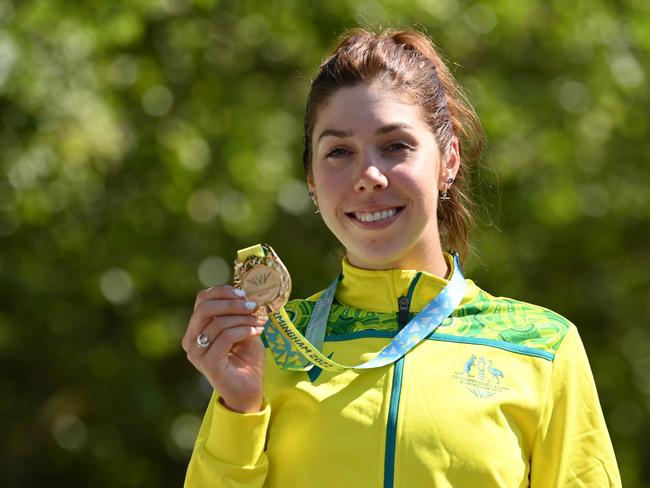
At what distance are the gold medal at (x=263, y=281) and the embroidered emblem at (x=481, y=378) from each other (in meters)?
0.40

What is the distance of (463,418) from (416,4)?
433 cm

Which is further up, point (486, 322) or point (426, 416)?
point (486, 322)

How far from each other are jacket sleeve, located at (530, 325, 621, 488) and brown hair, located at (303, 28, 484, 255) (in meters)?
0.54

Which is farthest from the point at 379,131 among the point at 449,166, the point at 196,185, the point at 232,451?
the point at 196,185

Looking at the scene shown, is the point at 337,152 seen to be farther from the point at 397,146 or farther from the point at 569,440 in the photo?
the point at 569,440

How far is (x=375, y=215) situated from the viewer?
252 centimetres

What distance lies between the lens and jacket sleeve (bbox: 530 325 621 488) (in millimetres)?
2439

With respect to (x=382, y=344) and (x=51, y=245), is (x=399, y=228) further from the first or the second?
(x=51, y=245)

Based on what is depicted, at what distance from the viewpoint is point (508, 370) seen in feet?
8.11

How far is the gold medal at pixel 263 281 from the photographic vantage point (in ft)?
7.84

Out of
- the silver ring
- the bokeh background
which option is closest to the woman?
the silver ring

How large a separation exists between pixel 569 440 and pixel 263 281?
704mm

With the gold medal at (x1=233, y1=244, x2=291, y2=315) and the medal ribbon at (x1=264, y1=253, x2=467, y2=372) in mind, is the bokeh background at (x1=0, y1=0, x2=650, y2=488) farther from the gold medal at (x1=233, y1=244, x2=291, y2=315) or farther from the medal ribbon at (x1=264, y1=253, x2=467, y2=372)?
the gold medal at (x1=233, y1=244, x2=291, y2=315)

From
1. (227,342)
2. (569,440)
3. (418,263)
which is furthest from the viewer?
(418,263)
